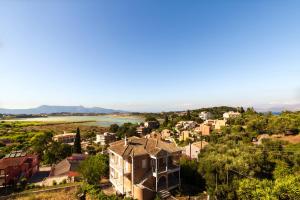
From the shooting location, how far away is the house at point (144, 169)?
21844 millimetres

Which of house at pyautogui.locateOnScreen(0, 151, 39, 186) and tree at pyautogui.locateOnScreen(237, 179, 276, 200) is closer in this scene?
tree at pyautogui.locateOnScreen(237, 179, 276, 200)

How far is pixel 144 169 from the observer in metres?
23.1

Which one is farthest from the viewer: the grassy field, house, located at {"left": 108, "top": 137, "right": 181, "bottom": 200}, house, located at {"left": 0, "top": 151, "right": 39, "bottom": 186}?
house, located at {"left": 0, "top": 151, "right": 39, "bottom": 186}

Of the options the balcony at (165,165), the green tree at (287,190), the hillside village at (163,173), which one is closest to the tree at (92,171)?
the hillside village at (163,173)

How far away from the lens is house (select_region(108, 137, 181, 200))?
21.8 meters

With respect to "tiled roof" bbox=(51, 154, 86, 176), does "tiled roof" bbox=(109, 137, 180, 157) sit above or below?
above

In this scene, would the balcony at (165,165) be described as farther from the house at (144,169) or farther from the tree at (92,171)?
the tree at (92,171)

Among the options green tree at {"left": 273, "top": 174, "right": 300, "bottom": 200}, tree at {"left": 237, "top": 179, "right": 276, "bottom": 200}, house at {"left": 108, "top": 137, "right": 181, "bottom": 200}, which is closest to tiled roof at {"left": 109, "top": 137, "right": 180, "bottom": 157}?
house at {"left": 108, "top": 137, "right": 181, "bottom": 200}

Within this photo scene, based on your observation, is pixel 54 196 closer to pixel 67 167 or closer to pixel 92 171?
pixel 92 171

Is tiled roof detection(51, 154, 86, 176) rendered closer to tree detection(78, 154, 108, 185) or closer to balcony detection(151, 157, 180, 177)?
tree detection(78, 154, 108, 185)

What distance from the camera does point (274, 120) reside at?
60.0 metres

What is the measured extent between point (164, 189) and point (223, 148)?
1625 cm

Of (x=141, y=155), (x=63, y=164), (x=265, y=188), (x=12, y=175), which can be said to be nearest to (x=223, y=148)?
(x=265, y=188)

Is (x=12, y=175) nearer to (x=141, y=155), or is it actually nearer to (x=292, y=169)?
(x=141, y=155)
